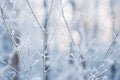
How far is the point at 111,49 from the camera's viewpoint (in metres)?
3.61

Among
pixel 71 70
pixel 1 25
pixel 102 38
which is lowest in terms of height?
pixel 71 70

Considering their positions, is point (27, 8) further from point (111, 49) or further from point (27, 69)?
point (111, 49)

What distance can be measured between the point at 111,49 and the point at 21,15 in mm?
1208

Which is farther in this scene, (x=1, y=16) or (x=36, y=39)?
(x=36, y=39)

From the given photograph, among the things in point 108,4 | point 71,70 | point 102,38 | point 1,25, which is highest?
point 108,4

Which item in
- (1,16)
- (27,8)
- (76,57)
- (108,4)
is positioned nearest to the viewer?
(1,16)

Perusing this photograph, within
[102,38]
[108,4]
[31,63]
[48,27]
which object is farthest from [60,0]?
[108,4]

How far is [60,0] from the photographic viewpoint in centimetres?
310

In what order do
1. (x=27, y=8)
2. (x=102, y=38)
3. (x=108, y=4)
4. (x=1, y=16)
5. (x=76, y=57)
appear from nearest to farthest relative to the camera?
1. (x=1, y=16)
2. (x=27, y=8)
3. (x=76, y=57)
4. (x=102, y=38)
5. (x=108, y=4)

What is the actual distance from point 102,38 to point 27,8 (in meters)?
10.9

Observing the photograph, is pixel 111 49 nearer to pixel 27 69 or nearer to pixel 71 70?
pixel 71 70

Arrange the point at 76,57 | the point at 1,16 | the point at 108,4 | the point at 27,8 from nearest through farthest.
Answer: the point at 1,16 < the point at 27,8 < the point at 76,57 < the point at 108,4

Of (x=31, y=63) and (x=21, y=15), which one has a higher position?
(x=21, y=15)

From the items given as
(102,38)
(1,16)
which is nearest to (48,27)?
(1,16)
